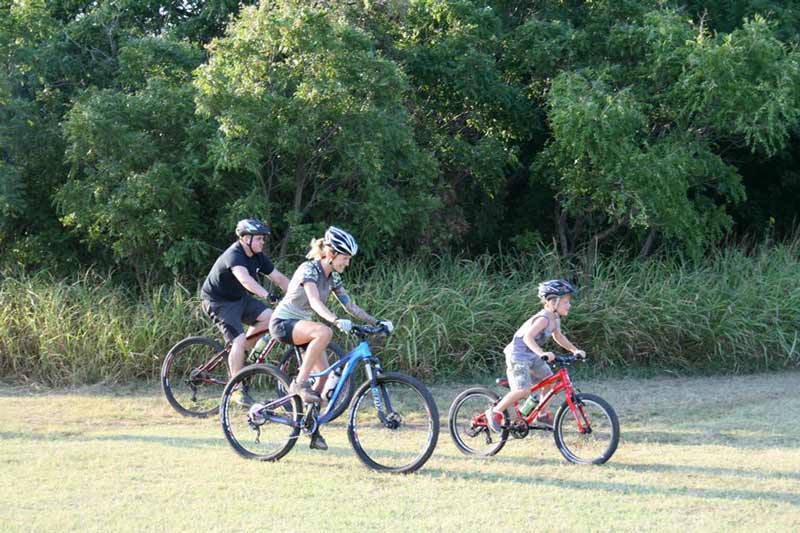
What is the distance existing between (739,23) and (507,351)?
963 cm

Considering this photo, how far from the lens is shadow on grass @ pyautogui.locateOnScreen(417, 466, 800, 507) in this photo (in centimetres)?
659

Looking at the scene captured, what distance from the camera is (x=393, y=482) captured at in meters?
6.98

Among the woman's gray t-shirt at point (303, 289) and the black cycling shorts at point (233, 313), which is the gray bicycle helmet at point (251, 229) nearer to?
the black cycling shorts at point (233, 313)

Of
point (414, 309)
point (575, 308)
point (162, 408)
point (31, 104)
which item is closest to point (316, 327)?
point (162, 408)

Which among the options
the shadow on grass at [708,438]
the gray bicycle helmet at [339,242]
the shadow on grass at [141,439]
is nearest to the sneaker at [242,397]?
the shadow on grass at [141,439]

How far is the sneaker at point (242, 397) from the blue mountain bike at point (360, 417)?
0.05 metres

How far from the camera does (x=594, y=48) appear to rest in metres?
14.6

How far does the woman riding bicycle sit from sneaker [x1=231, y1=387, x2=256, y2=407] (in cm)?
60

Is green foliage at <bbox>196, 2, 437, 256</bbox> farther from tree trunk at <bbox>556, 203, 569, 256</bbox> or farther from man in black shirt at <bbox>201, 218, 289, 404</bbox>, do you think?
Result: tree trunk at <bbox>556, 203, 569, 256</bbox>

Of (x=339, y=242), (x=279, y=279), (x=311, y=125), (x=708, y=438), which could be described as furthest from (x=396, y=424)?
(x=311, y=125)

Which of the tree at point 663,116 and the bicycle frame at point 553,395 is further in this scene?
the tree at point 663,116

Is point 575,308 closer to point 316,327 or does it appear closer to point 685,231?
point 685,231

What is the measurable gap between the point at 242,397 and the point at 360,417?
3.20 feet

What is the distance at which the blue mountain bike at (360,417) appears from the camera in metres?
7.26
